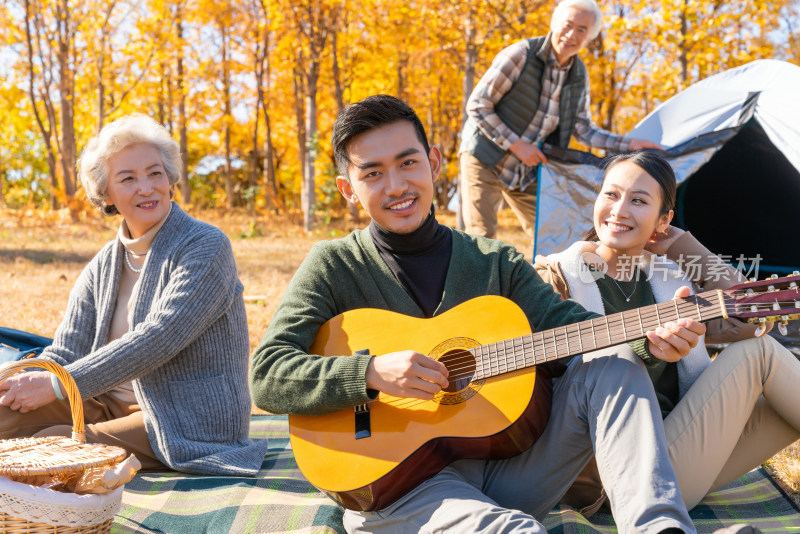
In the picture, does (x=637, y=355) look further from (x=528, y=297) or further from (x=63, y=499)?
(x=63, y=499)

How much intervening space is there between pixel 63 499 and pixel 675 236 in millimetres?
2271

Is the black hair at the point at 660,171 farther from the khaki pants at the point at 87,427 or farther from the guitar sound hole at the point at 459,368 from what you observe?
the khaki pants at the point at 87,427

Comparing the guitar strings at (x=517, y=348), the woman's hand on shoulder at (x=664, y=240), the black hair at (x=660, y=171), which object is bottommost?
the guitar strings at (x=517, y=348)

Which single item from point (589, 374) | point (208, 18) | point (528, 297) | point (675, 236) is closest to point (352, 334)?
point (528, 297)

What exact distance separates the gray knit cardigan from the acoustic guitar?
0.77 meters

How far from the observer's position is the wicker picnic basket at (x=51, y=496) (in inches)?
69.2

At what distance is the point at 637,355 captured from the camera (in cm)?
179

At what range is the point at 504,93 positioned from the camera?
15.3ft

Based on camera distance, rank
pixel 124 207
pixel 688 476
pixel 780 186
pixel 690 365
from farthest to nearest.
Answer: pixel 780 186, pixel 124 207, pixel 690 365, pixel 688 476

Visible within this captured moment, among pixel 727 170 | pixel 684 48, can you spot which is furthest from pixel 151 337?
pixel 684 48

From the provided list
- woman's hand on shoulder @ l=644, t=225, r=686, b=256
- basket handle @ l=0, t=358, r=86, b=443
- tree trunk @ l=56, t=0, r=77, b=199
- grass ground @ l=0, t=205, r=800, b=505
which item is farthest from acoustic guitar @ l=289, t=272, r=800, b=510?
tree trunk @ l=56, t=0, r=77, b=199

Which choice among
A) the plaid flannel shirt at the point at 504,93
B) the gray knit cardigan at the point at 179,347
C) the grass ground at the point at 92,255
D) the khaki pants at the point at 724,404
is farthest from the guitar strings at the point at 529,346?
the plaid flannel shirt at the point at 504,93

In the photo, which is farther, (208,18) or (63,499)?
(208,18)

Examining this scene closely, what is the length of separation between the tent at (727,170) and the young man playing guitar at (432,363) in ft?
8.22
